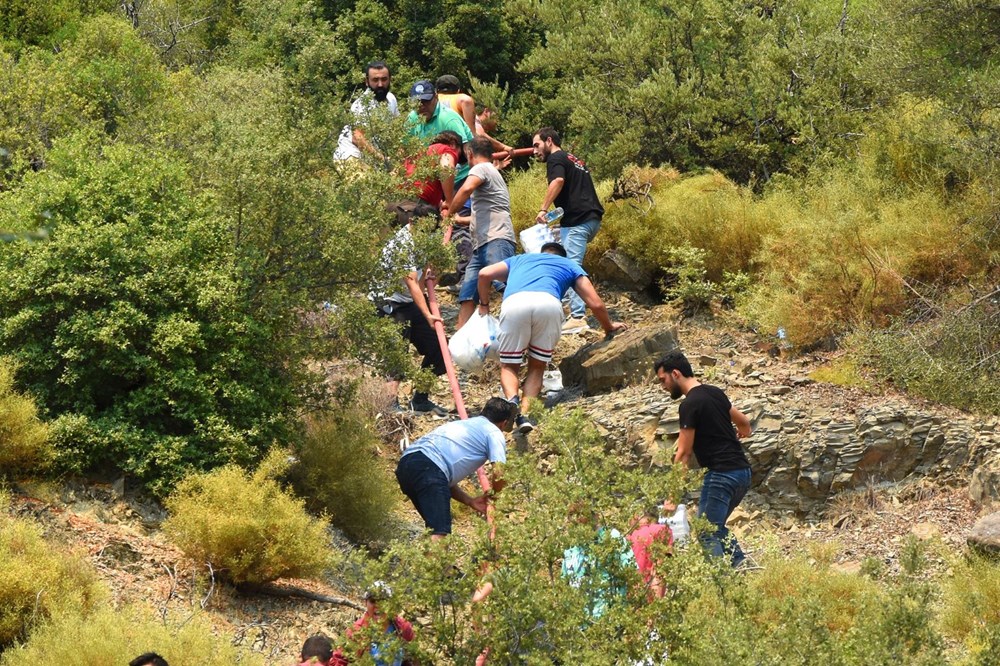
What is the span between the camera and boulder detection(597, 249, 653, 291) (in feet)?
56.4

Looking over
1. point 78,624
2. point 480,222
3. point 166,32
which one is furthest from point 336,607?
point 166,32

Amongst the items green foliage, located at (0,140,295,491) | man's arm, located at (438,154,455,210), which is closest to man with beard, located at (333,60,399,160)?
man's arm, located at (438,154,455,210)

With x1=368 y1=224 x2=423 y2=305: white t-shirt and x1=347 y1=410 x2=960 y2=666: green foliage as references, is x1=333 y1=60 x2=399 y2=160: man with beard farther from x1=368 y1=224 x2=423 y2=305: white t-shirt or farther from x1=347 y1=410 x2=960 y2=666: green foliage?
x1=347 y1=410 x2=960 y2=666: green foliage

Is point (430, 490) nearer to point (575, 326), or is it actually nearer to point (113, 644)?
point (113, 644)

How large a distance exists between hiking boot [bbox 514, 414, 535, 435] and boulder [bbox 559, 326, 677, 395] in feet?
3.80

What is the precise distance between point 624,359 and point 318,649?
19.3 ft

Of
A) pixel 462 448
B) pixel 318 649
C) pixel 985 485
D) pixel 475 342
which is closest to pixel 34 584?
pixel 318 649

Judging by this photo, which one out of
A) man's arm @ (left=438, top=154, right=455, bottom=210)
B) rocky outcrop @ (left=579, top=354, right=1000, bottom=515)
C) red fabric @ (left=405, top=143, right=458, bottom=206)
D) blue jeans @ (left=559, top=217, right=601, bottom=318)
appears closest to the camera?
rocky outcrop @ (left=579, top=354, right=1000, bottom=515)

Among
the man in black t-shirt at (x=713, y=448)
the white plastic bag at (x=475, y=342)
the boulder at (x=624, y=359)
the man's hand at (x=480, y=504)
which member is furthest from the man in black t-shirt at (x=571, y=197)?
the man's hand at (x=480, y=504)

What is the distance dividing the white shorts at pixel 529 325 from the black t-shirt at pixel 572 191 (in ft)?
7.51

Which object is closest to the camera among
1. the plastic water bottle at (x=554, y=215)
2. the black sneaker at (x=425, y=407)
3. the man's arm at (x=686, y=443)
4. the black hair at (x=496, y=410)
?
the man's arm at (x=686, y=443)

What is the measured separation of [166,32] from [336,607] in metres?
17.7

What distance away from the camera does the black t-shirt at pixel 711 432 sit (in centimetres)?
997

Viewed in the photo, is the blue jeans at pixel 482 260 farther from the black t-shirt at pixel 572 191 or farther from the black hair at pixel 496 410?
the black hair at pixel 496 410
